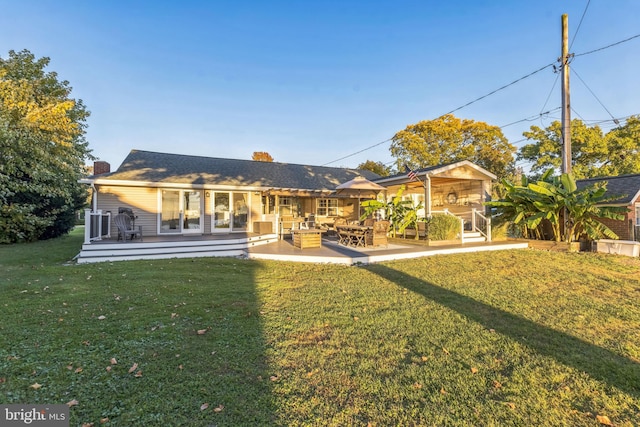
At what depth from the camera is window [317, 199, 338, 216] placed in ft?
54.2

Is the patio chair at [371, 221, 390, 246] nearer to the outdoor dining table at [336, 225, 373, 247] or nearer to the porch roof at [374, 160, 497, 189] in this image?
the outdoor dining table at [336, 225, 373, 247]

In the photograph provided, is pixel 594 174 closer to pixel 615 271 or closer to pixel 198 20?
pixel 615 271

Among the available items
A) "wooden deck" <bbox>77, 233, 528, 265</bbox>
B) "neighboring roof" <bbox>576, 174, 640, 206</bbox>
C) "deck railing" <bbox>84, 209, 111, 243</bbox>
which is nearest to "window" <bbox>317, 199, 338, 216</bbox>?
"wooden deck" <bbox>77, 233, 528, 265</bbox>

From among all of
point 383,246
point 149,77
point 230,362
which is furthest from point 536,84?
point 149,77

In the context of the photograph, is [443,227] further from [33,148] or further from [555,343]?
[33,148]

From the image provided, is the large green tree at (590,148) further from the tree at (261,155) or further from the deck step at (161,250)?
the tree at (261,155)

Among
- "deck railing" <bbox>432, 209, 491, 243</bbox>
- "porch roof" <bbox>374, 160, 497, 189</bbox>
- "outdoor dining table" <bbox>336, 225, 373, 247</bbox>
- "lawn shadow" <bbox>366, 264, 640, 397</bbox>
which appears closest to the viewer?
"lawn shadow" <bbox>366, 264, 640, 397</bbox>

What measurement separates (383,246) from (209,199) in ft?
25.9

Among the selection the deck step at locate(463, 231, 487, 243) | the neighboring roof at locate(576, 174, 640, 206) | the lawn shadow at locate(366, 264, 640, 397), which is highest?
the neighboring roof at locate(576, 174, 640, 206)

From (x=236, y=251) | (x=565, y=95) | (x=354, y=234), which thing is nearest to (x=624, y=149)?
(x=565, y=95)

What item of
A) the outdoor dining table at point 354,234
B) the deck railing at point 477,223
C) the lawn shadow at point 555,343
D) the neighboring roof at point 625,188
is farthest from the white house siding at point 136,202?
the neighboring roof at point 625,188

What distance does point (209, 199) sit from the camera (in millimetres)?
13242

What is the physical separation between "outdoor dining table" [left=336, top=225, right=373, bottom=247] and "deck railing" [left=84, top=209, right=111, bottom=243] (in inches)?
318

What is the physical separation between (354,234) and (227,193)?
6465 millimetres
